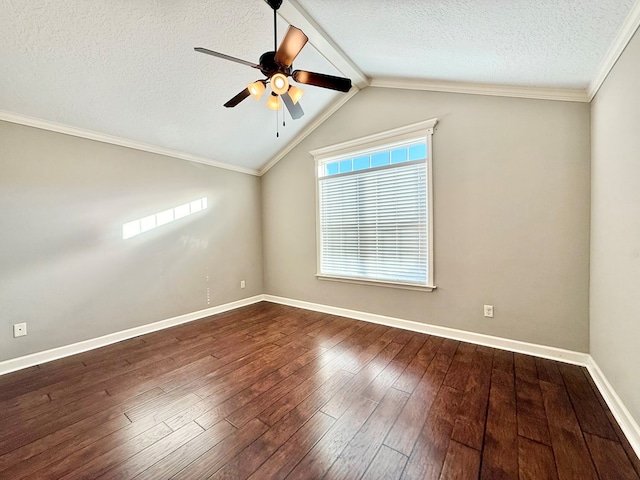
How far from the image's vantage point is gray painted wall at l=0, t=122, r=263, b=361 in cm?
238

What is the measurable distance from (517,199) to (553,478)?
6.94 ft

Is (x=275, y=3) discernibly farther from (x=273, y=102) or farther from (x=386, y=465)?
(x=386, y=465)

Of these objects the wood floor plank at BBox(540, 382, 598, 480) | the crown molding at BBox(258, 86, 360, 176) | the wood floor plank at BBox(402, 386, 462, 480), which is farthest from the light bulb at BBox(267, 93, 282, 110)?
the wood floor plank at BBox(540, 382, 598, 480)

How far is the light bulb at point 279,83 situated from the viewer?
173 centimetres

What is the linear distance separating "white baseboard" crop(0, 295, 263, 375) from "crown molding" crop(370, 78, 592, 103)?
Answer: 12.9ft

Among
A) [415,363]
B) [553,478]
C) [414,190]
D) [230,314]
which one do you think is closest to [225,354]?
[230,314]

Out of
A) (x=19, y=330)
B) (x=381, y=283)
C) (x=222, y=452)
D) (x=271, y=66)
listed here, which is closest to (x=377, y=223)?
(x=381, y=283)

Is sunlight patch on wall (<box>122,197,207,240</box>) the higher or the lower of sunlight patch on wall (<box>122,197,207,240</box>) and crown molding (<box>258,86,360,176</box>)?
the lower

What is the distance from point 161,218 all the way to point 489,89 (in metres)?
4.04

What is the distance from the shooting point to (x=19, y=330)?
7.80 ft

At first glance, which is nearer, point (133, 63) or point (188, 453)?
point (188, 453)

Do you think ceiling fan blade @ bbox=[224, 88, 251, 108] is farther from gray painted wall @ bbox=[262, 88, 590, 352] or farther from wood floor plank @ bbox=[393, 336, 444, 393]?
wood floor plank @ bbox=[393, 336, 444, 393]

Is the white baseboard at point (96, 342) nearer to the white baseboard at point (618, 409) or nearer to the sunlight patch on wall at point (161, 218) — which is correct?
the sunlight patch on wall at point (161, 218)

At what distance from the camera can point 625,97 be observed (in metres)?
1.58
